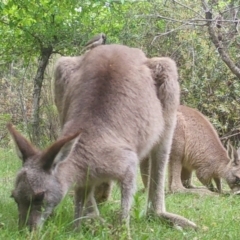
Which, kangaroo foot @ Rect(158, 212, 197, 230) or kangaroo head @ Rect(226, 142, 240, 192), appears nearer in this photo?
kangaroo foot @ Rect(158, 212, 197, 230)

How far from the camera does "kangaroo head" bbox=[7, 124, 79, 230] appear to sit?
389 cm

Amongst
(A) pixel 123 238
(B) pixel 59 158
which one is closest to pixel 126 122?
(B) pixel 59 158

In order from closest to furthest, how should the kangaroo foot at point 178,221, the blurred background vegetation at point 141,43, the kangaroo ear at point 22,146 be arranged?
the kangaroo ear at point 22,146
the kangaroo foot at point 178,221
the blurred background vegetation at point 141,43

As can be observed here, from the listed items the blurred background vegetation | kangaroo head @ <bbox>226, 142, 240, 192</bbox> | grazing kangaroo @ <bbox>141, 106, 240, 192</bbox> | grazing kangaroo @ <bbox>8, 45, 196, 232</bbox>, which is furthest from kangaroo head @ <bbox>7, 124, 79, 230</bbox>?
kangaroo head @ <bbox>226, 142, 240, 192</bbox>

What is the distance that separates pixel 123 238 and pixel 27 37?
6559 millimetres

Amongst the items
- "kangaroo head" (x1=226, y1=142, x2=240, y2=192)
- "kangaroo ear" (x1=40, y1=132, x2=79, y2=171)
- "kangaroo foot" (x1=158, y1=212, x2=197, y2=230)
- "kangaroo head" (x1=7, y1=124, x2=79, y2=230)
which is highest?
"kangaroo ear" (x1=40, y1=132, x2=79, y2=171)

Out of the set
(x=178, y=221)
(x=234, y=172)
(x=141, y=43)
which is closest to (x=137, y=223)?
(x=178, y=221)

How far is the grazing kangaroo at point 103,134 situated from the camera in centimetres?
395

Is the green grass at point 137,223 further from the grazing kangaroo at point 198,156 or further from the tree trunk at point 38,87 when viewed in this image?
the tree trunk at point 38,87

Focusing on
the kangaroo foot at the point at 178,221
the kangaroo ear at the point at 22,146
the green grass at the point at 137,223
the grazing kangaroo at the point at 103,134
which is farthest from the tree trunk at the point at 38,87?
the kangaroo ear at the point at 22,146

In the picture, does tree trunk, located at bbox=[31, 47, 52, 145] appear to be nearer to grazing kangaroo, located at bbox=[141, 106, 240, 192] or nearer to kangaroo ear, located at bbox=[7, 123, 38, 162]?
grazing kangaroo, located at bbox=[141, 106, 240, 192]

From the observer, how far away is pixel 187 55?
37.7 ft

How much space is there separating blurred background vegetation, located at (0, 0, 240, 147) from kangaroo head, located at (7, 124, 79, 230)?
362 centimetres

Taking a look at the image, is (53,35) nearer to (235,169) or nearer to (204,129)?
(204,129)
